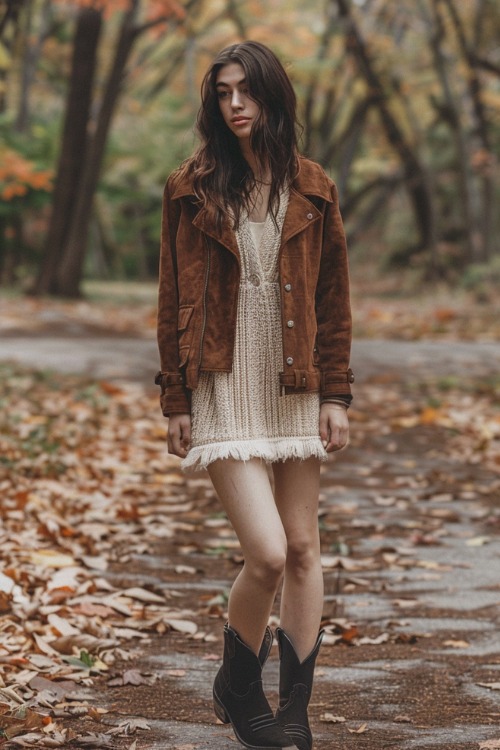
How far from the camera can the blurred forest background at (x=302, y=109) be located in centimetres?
1938

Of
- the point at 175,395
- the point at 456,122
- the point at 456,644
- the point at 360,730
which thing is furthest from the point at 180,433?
the point at 456,122

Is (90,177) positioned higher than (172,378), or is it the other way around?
(90,177)

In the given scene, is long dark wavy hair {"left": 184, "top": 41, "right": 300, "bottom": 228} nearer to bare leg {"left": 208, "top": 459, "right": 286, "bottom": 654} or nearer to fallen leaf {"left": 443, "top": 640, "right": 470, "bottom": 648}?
bare leg {"left": 208, "top": 459, "right": 286, "bottom": 654}

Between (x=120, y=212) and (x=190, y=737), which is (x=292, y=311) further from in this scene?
(x=120, y=212)

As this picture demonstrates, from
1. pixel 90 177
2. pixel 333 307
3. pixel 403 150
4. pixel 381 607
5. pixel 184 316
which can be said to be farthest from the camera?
pixel 403 150

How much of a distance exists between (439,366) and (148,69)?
61.1 ft

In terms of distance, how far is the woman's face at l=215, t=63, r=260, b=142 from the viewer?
307 cm

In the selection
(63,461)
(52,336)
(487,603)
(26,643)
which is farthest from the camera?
(52,336)

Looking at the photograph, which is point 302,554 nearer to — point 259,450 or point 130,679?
point 259,450

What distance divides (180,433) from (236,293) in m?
0.46

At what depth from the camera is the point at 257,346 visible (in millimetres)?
3131

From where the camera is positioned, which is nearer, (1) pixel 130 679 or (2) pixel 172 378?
(2) pixel 172 378

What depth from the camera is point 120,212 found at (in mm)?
39000

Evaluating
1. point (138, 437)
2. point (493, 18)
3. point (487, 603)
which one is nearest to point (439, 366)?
point (138, 437)
